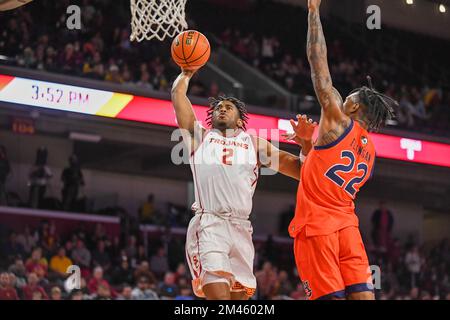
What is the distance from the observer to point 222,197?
20.5ft

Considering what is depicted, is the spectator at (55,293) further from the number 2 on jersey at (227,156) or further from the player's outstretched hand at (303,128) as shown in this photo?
the player's outstretched hand at (303,128)

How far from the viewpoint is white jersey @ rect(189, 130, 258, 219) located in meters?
6.25

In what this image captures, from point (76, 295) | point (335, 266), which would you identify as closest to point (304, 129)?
point (335, 266)

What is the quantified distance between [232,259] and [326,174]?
2.92 ft

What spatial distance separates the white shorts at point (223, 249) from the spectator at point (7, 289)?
16.4 ft

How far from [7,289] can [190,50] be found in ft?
17.6

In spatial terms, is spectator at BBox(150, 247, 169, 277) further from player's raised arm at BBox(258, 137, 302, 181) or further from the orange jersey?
the orange jersey

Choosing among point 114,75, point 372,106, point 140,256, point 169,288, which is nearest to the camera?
point 372,106

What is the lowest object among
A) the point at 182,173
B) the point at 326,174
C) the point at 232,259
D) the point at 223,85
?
the point at 232,259

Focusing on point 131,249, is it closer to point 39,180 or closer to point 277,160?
point 39,180

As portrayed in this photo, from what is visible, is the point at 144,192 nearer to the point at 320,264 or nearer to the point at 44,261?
the point at 44,261

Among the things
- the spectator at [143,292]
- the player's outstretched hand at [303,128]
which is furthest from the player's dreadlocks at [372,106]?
the spectator at [143,292]

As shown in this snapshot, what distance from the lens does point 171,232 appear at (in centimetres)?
1538
